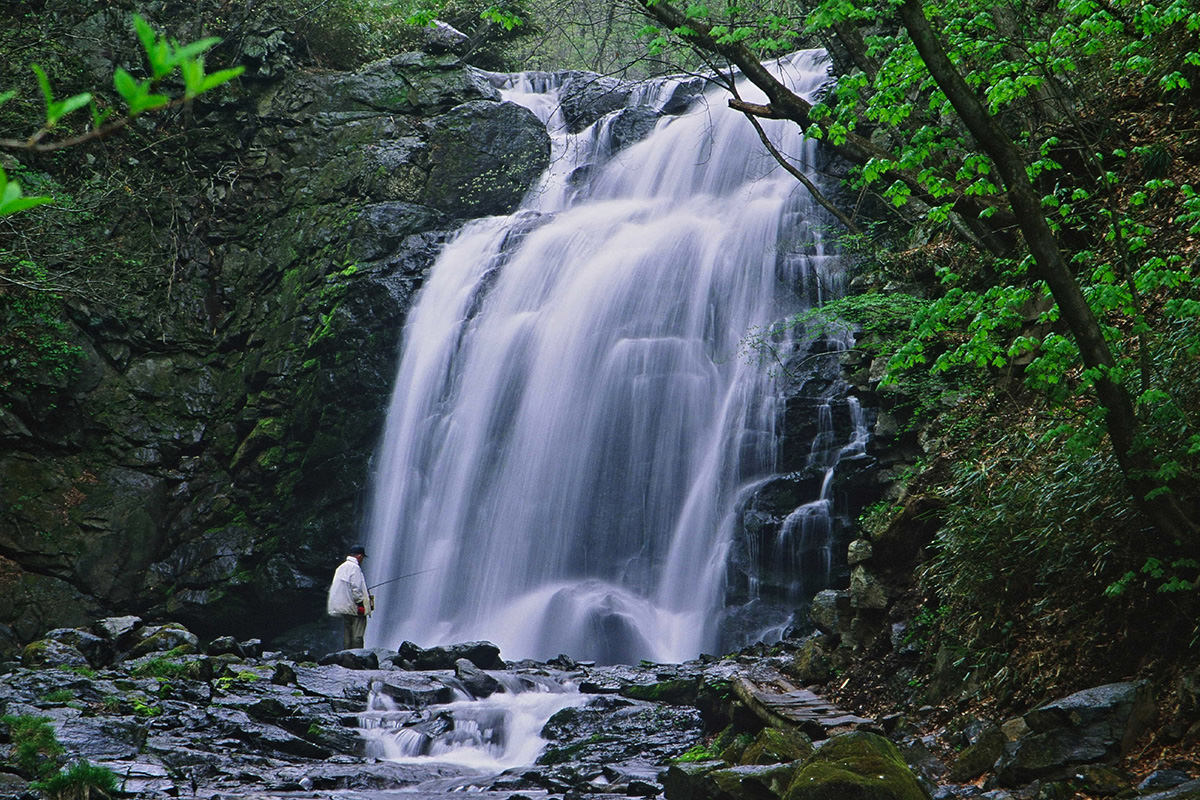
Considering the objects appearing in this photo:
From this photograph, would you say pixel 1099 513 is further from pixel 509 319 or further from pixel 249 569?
pixel 249 569

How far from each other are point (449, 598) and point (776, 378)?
6.56m

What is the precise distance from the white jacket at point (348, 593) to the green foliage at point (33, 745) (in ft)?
15.8

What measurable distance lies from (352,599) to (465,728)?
3.63 meters

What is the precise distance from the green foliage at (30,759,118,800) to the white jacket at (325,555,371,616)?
237 inches

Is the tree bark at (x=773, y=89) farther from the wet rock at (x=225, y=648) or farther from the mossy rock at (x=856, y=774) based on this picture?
the wet rock at (x=225, y=648)

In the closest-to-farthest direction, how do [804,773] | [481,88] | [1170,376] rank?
[804,773]
[1170,376]
[481,88]

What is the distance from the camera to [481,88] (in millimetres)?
22016

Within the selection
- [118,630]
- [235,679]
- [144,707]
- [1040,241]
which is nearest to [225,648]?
[118,630]

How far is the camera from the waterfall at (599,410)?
42.9 feet

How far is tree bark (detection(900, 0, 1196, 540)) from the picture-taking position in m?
4.19

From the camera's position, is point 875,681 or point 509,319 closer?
point 875,681

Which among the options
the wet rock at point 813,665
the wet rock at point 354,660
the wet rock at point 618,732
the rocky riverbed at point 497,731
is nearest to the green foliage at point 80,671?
the rocky riverbed at point 497,731

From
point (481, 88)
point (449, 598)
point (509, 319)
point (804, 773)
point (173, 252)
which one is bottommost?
point (804, 773)

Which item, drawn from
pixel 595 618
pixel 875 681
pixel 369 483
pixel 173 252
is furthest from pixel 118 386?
pixel 875 681
